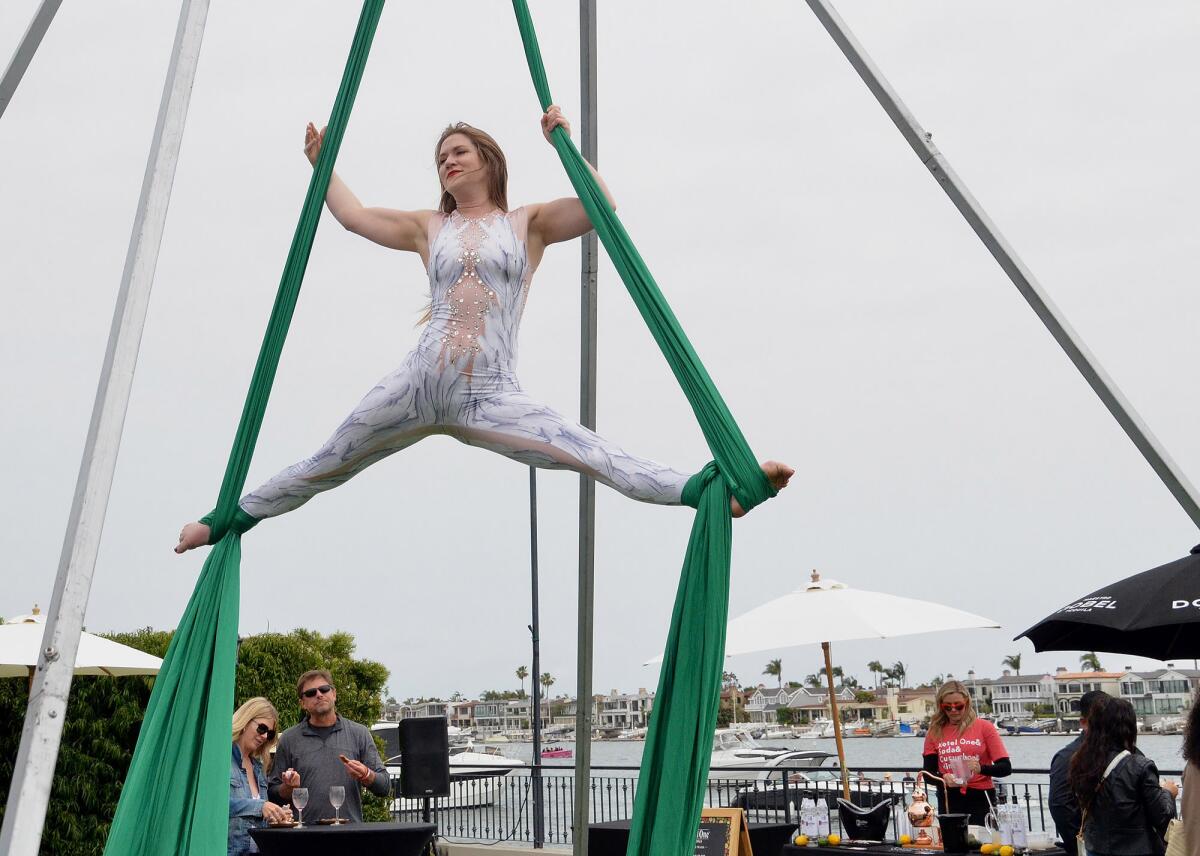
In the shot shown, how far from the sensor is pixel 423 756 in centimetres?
688

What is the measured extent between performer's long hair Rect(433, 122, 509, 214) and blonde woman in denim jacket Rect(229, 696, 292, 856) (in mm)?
1981

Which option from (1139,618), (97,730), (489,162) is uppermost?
(489,162)

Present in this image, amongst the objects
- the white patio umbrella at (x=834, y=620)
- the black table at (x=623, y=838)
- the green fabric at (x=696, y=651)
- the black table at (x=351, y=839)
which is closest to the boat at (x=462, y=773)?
the black table at (x=623, y=838)

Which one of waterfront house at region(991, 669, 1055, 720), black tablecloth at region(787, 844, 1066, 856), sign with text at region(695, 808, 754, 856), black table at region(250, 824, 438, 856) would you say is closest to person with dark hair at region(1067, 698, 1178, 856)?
black tablecloth at region(787, 844, 1066, 856)

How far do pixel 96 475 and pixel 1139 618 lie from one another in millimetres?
3140

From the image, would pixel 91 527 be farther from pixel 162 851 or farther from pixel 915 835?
pixel 915 835

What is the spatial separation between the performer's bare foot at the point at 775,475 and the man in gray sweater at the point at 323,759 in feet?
8.30

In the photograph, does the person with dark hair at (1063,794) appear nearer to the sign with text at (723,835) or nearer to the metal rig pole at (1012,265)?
the sign with text at (723,835)

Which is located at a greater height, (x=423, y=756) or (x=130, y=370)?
(x=130, y=370)

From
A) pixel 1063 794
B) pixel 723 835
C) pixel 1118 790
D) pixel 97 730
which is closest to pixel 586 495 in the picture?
pixel 723 835

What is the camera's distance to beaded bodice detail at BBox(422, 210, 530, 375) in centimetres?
308

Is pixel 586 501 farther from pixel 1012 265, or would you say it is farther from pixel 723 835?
pixel 1012 265

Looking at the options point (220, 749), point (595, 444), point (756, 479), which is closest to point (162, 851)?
point (220, 749)

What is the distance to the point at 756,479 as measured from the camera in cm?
271
